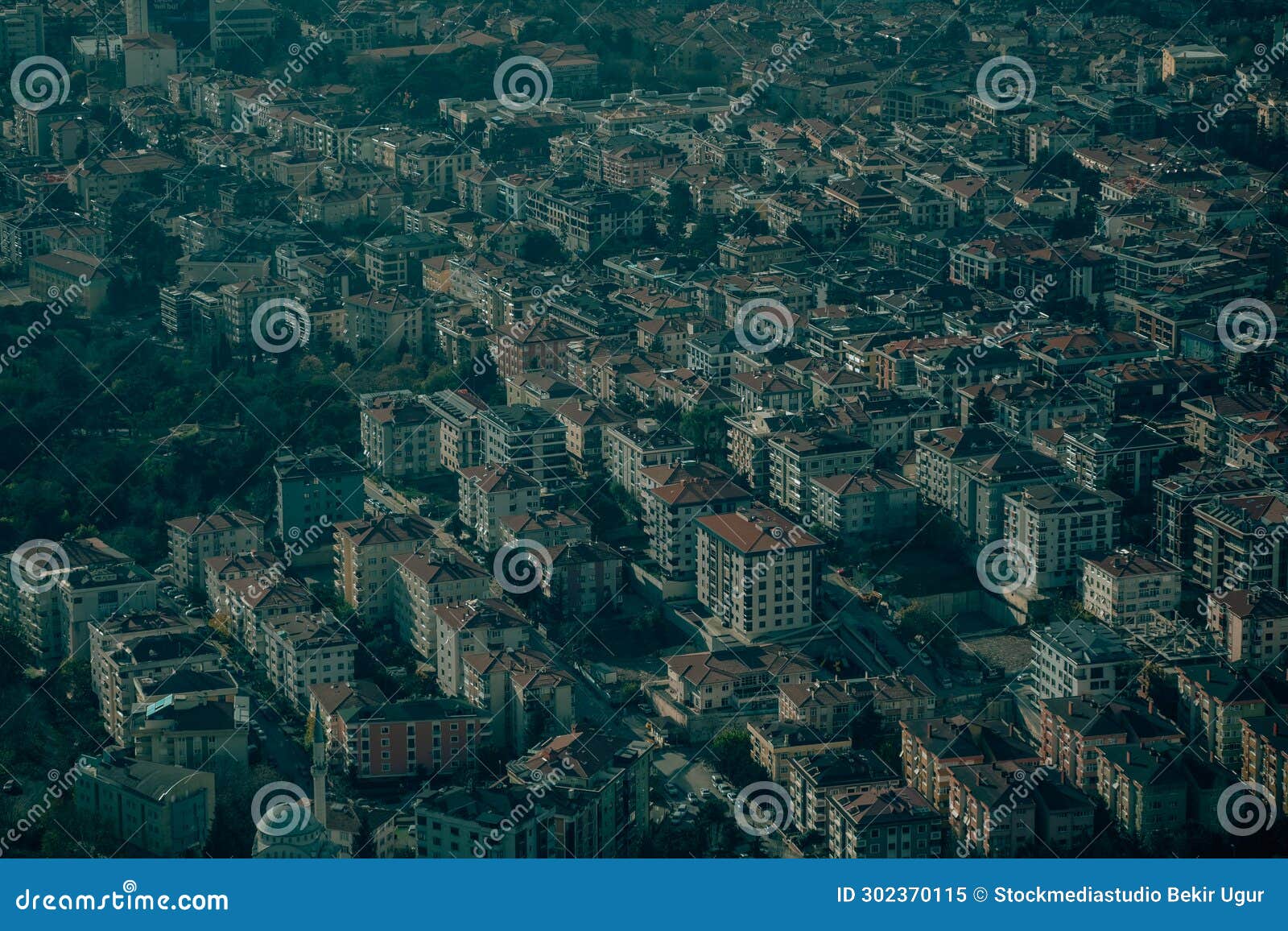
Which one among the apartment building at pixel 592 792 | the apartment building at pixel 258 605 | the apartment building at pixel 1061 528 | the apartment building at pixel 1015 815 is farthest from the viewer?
the apartment building at pixel 1061 528

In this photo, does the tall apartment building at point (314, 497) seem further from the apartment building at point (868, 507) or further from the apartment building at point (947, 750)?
the apartment building at point (947, 750)

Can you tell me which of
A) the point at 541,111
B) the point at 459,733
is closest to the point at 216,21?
the point at 541,111

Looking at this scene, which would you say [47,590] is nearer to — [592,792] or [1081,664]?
[592,792]

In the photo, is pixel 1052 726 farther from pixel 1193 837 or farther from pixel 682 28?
pixel 682 28

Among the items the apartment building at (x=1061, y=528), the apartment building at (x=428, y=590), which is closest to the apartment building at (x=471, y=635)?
the apartment building at (x=428, y=590)

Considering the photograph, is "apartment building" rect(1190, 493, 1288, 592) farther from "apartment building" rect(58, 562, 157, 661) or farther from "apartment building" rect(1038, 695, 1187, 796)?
→ "apartment building" rect(58, 562, 157, 661)

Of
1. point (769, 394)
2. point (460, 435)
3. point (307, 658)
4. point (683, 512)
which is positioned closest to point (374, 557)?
point (307, 658)
